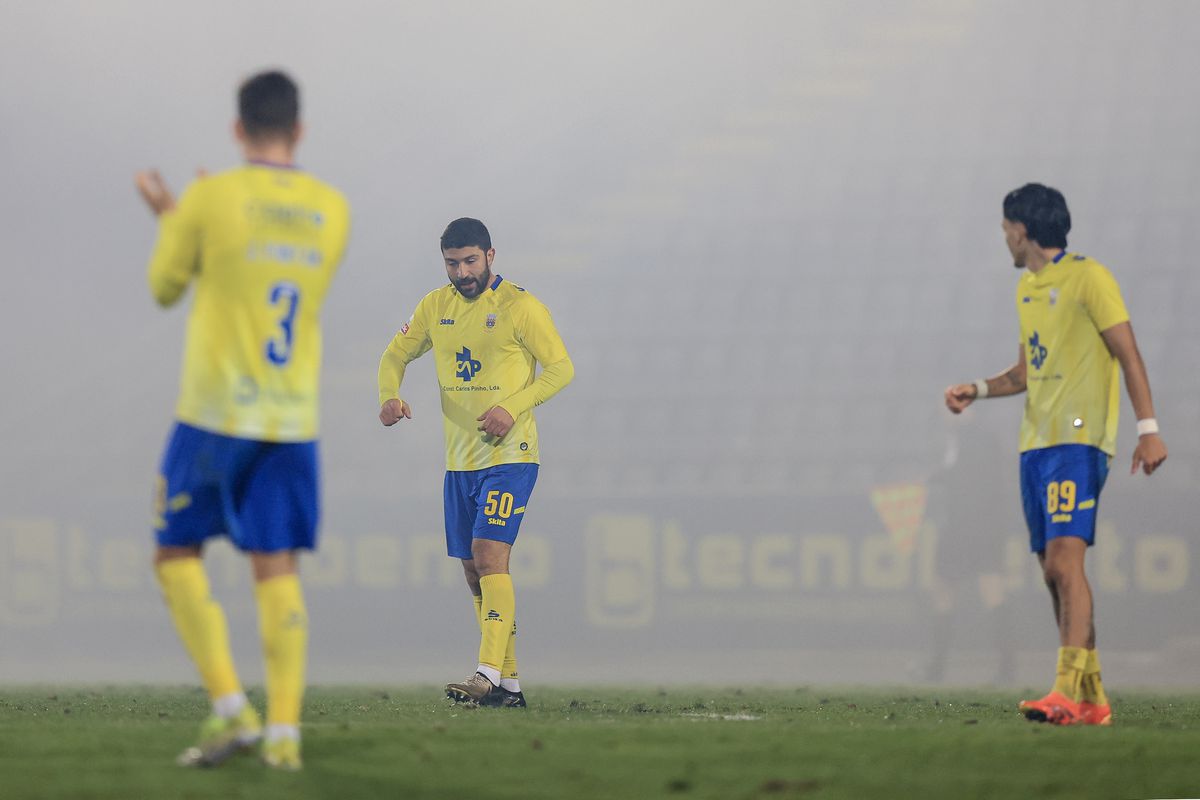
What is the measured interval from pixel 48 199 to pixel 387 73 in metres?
6.34

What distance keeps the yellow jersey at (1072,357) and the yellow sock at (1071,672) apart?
0.81m

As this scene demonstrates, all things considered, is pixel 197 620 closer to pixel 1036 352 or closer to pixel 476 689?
pixel 476 689

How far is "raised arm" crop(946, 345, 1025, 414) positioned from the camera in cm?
642

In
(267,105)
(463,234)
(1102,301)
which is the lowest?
(1102,301)

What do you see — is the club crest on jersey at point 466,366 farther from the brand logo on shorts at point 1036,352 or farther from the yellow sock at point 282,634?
the yellow sock at point 282,634

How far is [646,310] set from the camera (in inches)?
1073

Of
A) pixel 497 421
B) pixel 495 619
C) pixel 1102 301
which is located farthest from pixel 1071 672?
pixel 497 421

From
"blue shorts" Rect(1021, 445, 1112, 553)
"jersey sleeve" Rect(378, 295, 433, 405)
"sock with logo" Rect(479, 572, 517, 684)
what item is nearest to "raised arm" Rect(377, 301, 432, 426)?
"jersey sleeve" Rect(378, 295, 433, 405)

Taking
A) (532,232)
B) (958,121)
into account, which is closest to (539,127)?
(532,232)

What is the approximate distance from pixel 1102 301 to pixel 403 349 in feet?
11.8

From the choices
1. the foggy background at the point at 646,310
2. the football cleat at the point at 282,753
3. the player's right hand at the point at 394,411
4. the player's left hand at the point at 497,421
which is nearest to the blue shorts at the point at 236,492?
the football cleat at the point at 282,753

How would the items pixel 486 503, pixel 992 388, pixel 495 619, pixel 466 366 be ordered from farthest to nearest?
pixel 466 366
pixel 486 503
pixel 495 619
pixel 992 388

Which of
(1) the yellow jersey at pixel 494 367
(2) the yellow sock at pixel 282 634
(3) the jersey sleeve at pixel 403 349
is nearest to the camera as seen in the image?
(2) the yellow sock at pixel 282 634

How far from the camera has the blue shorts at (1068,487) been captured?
234 inches
